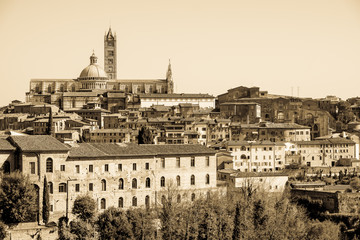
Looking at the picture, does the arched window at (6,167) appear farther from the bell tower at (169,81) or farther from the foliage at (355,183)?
the bell tower at (169,81)

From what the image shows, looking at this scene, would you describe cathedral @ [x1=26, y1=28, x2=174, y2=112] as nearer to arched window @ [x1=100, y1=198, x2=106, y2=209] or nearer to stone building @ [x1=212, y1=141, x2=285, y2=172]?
stone building @ [x1=212, y1=141, x2=285, y2=172]

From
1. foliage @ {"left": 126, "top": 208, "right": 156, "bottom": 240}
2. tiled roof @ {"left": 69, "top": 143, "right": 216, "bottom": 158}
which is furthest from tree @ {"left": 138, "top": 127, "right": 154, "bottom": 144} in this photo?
foliage @ {"left": 126, "top": 208, "right": 156, "bottom": 240}

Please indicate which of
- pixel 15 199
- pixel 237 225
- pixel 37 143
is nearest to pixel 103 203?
pixel 37 143

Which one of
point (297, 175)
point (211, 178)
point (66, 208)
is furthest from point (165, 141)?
point (66, 208)

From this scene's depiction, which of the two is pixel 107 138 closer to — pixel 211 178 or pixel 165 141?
pixel 165 141

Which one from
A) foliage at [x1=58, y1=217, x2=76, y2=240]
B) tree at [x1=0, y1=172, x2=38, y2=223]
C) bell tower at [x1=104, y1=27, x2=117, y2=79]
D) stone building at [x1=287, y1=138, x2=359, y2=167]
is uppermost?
bell tower at [x1=104, y1=27, x2=117, y2=79]

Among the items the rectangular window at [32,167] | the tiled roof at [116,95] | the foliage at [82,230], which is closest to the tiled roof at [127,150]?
the rectangular window at [32,167]
